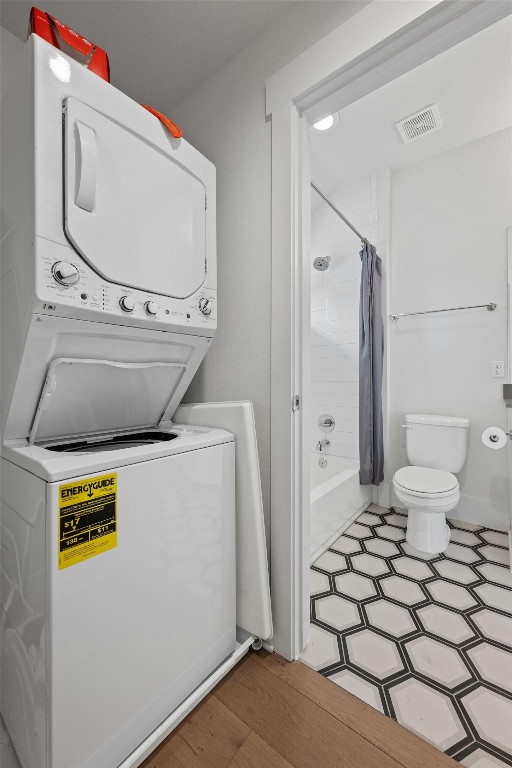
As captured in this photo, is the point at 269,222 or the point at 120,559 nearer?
the point at 120,559

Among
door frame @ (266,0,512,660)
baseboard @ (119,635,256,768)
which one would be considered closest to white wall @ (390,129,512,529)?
door frame @ (266,0,512,660)

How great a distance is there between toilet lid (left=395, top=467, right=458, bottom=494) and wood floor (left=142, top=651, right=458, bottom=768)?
1.17 m

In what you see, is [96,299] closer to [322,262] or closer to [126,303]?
[126,303]

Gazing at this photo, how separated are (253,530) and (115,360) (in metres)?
0.76

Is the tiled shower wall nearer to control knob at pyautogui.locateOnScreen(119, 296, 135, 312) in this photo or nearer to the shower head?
the shower head

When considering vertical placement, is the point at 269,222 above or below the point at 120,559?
above

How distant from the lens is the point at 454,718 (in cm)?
104

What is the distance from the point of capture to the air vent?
2.03m

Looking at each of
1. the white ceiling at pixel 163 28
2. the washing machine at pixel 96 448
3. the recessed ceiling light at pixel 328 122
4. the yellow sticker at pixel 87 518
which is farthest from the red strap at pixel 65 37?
the recessed ceiling light at pixel 328 122

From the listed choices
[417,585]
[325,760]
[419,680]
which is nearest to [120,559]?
[325,760]

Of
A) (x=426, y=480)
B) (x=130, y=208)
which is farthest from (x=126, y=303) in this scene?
(x=426, y=480)

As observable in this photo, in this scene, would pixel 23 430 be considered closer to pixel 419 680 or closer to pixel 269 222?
pixel 269 222

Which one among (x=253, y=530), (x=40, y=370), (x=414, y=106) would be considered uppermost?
(x=414, y=106)

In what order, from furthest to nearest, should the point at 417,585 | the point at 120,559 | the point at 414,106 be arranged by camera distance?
the point at 414,106, the point at 417,585, the point at 120,559
